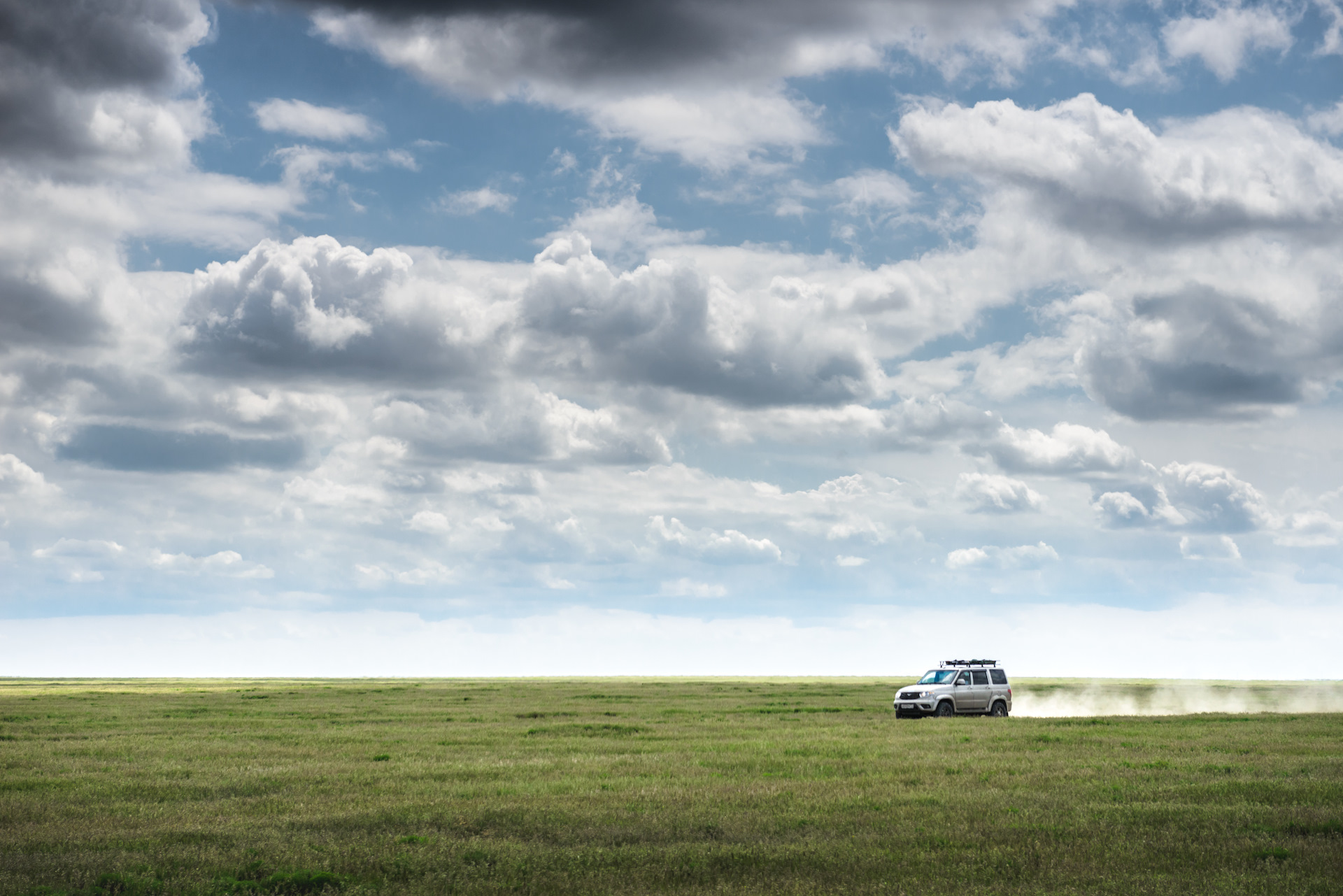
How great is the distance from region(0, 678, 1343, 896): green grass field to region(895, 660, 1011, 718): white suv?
23.9ft

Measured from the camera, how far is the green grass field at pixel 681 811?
49.7 feet

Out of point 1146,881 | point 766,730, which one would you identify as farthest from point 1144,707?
point 1146,881

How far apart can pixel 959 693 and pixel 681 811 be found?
106 ft

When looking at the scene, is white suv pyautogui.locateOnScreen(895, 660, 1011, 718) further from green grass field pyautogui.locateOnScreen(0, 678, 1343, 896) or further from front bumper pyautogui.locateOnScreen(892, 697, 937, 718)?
green grass field pyautogui.locateOnScreen(0, 678, 1343, 896)

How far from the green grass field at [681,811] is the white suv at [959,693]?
7286 millimetres

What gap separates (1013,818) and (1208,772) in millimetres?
9965

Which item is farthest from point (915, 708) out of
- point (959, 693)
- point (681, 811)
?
point (681, 811)

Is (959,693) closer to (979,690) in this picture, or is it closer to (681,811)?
(979,690)

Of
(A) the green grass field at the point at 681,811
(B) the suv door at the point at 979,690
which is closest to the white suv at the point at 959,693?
(B) the suv door at the point at 979,690

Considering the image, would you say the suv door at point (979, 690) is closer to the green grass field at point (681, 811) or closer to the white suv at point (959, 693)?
the white suv at point (959, 693)

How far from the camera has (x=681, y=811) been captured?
2053cm

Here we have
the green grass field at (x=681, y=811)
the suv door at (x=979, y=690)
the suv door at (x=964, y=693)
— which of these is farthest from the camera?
the suv door at (x=979, y=690)

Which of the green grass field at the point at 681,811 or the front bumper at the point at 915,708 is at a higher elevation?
the green grass field at the point at 681,811

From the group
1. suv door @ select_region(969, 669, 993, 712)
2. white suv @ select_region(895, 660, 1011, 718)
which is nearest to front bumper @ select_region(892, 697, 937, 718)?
white suv @ select_region(895, 660, 1011, 718)
